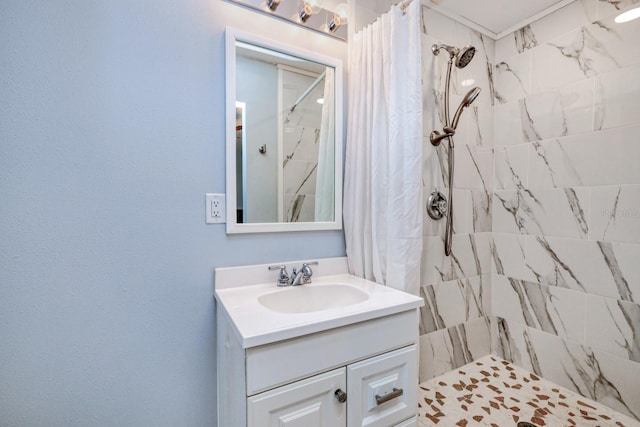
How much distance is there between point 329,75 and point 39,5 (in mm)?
1115

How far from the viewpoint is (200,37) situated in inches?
46.1

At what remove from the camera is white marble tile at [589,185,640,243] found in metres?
1.36

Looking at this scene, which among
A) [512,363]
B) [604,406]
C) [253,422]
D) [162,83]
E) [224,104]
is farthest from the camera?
[512,363]

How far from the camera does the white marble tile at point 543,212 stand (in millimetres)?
1551

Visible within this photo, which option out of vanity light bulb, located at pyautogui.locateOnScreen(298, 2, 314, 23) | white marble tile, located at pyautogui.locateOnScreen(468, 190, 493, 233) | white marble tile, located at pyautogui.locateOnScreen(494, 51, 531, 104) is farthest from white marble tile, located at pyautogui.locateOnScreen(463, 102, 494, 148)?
vanity light bulb, located at pyautogui.locateOnScreen(298, 2, 314, 23)

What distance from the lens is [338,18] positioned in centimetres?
139

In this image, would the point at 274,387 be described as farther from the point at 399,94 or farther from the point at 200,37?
the point at 200,37

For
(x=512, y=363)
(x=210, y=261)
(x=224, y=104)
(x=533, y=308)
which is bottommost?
(x=512, y=363)

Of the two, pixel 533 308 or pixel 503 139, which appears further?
pixel 503 139

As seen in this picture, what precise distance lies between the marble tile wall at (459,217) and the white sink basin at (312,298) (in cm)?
60

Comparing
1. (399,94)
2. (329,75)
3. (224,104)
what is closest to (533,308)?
(399,94)

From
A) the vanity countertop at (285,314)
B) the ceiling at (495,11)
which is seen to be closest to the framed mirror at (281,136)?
the vanity countertop at (285,314)

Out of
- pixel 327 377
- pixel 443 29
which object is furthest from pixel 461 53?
pixel 327 377

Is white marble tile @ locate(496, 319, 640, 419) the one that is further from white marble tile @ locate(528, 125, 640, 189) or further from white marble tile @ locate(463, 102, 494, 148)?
white marble tile @ locate(463, 102, 494, 148)
